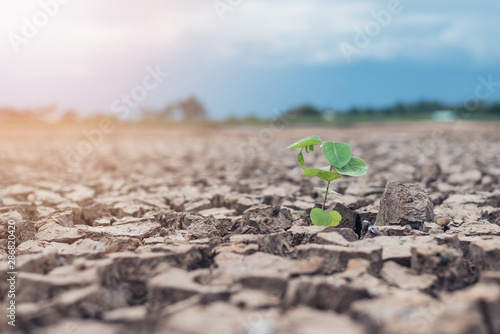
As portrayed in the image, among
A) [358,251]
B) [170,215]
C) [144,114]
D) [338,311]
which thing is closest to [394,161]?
[170,215]

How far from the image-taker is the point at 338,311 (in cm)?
135

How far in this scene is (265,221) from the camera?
2.25 meters

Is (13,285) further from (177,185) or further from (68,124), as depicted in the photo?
(68,124)

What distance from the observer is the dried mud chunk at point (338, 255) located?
169cm

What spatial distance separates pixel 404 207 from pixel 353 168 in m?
0.33

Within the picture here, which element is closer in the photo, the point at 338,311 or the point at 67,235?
the point at 338,311

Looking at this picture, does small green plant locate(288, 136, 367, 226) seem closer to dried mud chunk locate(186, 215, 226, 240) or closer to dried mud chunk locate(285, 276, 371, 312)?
dried mud chunk locate(186, 215, 226, 240)

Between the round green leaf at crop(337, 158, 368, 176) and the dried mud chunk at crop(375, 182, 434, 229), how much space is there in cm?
25

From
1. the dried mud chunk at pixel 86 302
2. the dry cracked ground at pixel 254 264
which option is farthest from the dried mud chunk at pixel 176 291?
the dried mud chunk at pixel 86 302

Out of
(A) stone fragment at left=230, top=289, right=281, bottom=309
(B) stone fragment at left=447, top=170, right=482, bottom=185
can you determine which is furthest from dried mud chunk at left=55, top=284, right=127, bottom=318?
(B) stone fragment at left=447, top=170, right=482, bottom=185

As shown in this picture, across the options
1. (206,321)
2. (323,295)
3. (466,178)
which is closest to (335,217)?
(323,295)

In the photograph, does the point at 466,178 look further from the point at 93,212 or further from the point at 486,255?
the point at 93,212

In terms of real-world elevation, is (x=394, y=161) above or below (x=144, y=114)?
below

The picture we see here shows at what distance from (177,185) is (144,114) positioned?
15965mm
